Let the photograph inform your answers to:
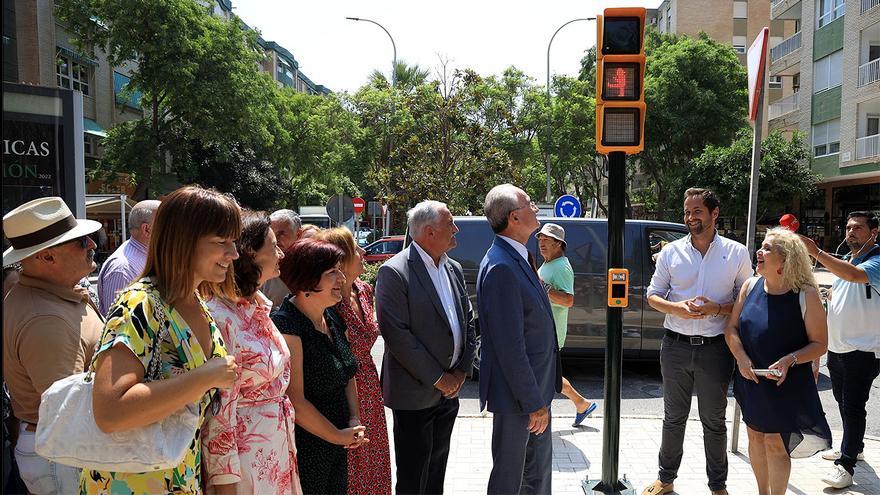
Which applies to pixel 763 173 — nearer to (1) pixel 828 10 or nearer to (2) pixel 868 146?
(2) pixel 868 146

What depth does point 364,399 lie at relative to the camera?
11.7 feet

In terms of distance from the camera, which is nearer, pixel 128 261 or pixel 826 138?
pixel 128 261

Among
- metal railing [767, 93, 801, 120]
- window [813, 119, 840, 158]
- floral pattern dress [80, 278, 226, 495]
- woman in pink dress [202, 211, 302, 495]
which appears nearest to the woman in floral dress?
floral pattern dress [80, 278, 226, 495]

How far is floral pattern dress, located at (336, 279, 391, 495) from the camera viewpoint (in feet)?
11.4

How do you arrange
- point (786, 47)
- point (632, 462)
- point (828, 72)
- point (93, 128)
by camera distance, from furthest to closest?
1. point (786, 47)
2. point (93, 128)
3. point (828, 72)
4. point (632, 462)

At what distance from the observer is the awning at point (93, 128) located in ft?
98.5

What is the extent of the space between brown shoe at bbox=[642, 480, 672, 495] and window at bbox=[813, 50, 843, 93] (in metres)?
31.0

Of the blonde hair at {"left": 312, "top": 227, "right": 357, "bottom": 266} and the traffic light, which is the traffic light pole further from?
the blonde hair at {"left": 312, "top": 227, "right": 357, "bottom": 266}

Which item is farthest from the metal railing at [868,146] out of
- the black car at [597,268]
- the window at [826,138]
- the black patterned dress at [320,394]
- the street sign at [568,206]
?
the black patterned dress at [320,394]

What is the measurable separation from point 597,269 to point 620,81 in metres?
4.08

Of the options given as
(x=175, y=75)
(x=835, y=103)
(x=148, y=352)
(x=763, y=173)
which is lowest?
(x=148, y=352)

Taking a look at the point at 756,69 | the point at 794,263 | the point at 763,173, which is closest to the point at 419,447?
the point at 794,263

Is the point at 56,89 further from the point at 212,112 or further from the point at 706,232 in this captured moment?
the point at 212,112

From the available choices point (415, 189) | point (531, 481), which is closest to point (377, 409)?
point (531, 481)
